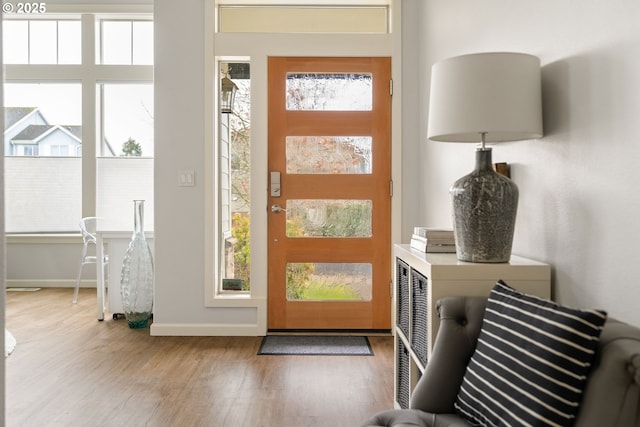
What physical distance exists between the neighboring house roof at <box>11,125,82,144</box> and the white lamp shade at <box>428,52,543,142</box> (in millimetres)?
5006

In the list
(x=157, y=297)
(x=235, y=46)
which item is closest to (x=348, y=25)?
(x=235, y=46)

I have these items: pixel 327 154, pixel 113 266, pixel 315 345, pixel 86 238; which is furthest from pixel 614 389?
pixel 86 238

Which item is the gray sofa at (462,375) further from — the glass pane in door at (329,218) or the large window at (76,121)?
the large window at (76,121)

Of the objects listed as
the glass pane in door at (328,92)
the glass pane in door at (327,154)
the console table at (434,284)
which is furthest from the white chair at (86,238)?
the console table at (434,284)

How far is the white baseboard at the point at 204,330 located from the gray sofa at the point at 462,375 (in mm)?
2231

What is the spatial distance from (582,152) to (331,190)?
2.20m

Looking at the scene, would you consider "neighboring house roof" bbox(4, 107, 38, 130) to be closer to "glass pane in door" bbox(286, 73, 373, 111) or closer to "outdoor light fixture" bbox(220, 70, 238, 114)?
"outdoor light fixture" bbox(220, 70, 238, 114)

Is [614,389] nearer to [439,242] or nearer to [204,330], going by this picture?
[439,242]

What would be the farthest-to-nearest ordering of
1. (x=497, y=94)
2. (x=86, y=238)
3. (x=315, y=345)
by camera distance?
(x=86, y=238)
(x=315, y=345)
(x=497, y=94)

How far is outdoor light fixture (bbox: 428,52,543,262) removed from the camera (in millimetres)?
1600

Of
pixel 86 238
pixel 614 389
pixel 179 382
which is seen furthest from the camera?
Answer: pixel 86 238

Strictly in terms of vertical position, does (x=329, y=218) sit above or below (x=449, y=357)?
above

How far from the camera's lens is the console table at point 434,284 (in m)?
1.63

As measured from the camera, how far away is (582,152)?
1486 mm
